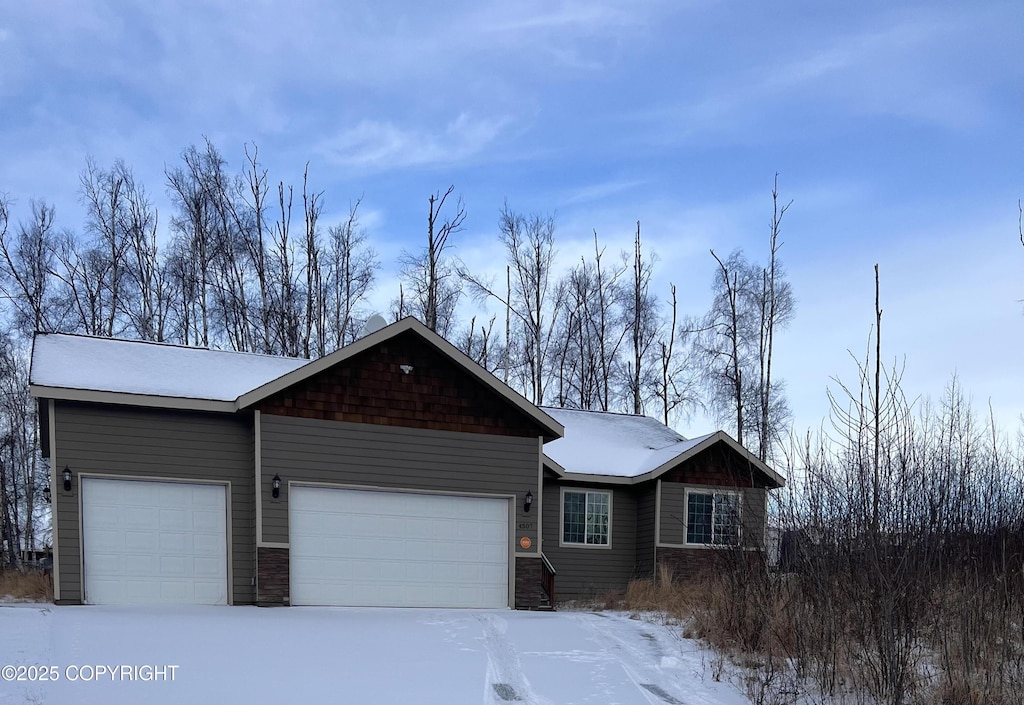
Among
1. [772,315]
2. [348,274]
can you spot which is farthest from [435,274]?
[772,315]

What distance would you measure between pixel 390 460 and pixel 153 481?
11.5 feet

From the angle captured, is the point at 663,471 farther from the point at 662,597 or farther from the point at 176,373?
the point at 176,373

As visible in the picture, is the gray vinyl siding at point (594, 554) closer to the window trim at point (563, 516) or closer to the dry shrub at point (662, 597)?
the window trim at point (563, 516)

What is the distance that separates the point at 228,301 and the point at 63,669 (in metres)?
21.4

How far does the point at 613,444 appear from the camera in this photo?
20219 millimetres

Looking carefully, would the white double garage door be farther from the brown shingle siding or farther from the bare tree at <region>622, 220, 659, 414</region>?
the bare tree at <region>622, 220, 659, 414</region>

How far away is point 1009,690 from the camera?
815 cm

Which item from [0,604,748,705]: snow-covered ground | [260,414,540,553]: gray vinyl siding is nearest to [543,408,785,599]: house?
[260,414,540,553]: gray vinyl siding

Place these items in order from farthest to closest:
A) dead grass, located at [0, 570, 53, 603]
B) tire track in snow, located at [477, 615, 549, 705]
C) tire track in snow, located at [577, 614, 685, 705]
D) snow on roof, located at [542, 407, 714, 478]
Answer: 1. snow on roof, located at [542, 407, 714, 478]
2. dead grass, located at [0, 570, 53, 603]
3. tire track in snow, located at [577, 614, 685, 705]
4. tire track in snow, located at [477, 615, 549, 705]

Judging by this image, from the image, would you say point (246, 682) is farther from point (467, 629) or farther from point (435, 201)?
point (435, 201)

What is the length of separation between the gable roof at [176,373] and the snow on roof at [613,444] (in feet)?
9.90

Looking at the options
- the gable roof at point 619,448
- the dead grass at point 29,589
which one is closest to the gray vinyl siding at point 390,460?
the gable roof at point 619,448

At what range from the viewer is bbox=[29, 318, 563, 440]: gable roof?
13375mm

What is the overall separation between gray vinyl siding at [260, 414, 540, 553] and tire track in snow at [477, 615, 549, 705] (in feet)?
11.2
